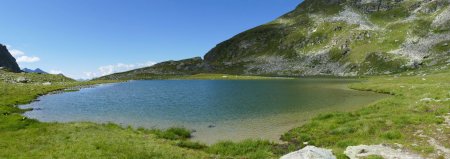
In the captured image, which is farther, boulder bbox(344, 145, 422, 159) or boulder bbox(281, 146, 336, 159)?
boulder bbox(344, 145, 422, 159)

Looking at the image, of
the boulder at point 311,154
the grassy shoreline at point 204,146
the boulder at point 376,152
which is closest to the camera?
the boulder at point 311,154

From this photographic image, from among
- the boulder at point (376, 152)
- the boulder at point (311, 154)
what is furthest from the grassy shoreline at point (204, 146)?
the boulder at point (311, 154)

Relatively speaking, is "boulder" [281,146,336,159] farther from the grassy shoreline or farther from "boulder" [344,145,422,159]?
"boulder" [344,145,422,159]

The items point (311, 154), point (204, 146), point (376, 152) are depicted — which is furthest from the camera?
point (204, 146)

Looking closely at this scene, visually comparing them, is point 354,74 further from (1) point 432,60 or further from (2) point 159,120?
(2) point 159,120

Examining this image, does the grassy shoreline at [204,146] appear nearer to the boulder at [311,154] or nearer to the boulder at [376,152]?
the boulder at [376,152]

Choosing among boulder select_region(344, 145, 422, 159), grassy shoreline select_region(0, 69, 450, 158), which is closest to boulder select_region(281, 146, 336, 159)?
grassy shoreline select_region(0, 69, 450, 158)

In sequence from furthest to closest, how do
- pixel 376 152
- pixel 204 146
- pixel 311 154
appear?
pixel 204 146, pixel 376 152, pixel 311 154

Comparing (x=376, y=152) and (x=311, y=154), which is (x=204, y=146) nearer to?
(x=311, y=154)

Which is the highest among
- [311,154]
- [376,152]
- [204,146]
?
[311,154]

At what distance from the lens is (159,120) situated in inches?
1801

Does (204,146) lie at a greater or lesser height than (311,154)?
lesser

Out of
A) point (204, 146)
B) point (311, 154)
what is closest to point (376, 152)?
point (311, 154)

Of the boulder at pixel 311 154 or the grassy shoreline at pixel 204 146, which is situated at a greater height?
the boulder at pixel 311 154
